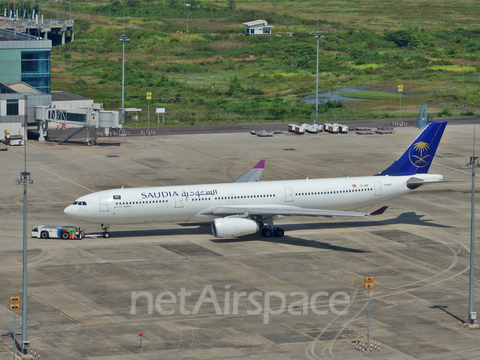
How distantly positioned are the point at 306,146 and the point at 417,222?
146 feet

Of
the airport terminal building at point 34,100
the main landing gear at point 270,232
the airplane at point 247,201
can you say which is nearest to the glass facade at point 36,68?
the airport terminal building at point 34,100

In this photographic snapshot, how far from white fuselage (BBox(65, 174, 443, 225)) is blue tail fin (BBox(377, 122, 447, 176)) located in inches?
51.3

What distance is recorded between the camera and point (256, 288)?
56906 mm

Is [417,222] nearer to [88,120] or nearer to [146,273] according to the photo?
[146,273]

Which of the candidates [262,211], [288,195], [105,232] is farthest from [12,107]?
[262,211]

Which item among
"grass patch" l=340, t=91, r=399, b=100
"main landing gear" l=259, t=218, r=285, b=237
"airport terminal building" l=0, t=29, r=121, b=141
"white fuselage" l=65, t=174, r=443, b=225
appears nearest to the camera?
"white fuselage" l=65, t=174, r=443, b=225

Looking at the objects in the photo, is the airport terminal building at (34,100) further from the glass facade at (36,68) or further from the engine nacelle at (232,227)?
the engine nacelle at (232,227)

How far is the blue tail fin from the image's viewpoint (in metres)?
76.3

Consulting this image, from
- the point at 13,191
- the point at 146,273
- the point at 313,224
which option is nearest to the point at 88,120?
the point at 13,191

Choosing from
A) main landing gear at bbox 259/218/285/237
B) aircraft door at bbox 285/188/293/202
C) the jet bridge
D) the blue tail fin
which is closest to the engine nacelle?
main landing gear at bbox 259/218/285/237

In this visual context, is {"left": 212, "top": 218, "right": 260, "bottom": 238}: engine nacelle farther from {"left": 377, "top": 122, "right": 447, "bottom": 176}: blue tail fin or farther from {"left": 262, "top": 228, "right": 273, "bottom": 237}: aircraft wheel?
{"left": 377, "top": 122, "right": 447, "bottom": 176}: blue tail fin

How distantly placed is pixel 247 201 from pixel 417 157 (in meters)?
17.4

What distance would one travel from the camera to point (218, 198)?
7056 cm

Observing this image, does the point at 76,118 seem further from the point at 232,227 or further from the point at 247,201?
the point at 232,227
